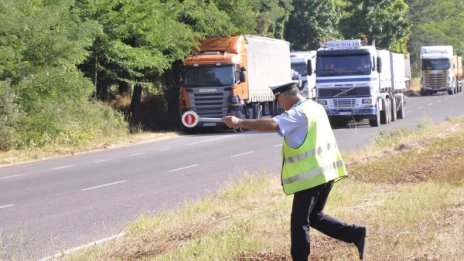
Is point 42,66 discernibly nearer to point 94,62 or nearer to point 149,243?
point 94,62

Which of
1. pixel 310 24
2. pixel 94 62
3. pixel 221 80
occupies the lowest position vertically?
pixel 221 80

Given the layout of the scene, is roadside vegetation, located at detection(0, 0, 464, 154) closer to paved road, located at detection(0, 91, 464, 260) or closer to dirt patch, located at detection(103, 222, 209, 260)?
paved road, located at detection(0, 91, 464, 260)

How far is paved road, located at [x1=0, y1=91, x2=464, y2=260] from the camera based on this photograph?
1173cm

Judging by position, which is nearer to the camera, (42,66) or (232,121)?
(232,121)

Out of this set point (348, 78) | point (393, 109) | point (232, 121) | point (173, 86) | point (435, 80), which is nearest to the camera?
point (232, 121)

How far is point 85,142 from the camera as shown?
28906 millimetres

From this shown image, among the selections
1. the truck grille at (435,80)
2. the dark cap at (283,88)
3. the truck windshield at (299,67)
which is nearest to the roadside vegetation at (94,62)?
the truck windshield at (299,67)

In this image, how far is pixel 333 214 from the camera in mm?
10766

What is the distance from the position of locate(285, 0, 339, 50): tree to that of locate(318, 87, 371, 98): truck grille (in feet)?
140

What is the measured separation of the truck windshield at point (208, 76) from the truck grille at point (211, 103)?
43cm

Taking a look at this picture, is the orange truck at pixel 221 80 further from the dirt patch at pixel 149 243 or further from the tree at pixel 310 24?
the tree at pixel 310 24

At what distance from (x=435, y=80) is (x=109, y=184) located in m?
50.4

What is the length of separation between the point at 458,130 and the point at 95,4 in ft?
41.9

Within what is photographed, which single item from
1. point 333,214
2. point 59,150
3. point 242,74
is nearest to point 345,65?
point 242,74
